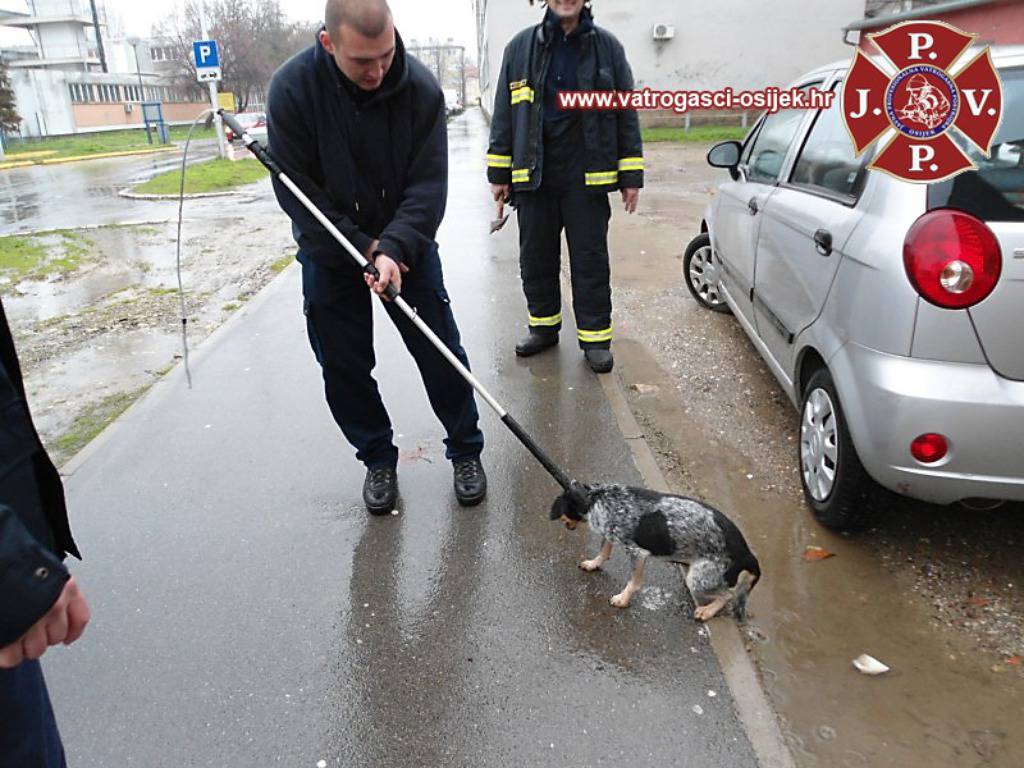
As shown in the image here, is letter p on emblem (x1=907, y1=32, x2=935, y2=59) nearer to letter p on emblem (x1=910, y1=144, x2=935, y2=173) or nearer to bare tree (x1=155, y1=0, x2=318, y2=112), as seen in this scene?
letter p on emblem (x1=910, y1=144, x2=935, y2=173)

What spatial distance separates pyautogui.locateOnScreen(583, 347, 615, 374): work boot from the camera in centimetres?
507

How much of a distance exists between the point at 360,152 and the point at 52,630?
2.29m

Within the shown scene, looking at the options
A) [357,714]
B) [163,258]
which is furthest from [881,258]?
[163,258]

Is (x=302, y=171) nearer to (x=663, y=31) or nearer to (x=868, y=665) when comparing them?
(x=868, y=665)

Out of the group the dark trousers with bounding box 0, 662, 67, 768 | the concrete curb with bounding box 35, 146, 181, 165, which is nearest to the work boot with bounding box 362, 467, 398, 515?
the dark trousers with bounding box 0, 662, 67, 768

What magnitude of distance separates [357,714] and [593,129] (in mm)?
3525

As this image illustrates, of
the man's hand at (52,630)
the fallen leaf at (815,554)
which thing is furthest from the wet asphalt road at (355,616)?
the man's hand at (52,630)

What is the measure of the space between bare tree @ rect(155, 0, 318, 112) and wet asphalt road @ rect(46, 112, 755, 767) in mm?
51339

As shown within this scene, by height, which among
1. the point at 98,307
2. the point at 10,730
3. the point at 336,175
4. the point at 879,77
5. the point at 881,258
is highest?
the point at 879,77

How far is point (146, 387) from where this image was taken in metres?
5.42

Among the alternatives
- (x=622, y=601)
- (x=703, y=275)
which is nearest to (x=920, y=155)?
(x=622, y=601)

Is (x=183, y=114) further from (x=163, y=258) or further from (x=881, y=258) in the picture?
(x=881, y=258)

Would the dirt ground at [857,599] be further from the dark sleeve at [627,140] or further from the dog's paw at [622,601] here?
the dark sleeve at [627,140]

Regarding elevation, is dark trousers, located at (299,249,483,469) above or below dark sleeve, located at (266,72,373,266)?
below
